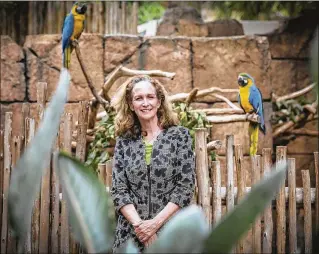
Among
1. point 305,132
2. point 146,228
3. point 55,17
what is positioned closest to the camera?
point 146,228

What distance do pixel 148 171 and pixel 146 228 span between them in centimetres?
20

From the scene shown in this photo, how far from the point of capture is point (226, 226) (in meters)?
0.43

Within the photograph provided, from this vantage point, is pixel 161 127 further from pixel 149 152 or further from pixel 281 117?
pixel 281 117

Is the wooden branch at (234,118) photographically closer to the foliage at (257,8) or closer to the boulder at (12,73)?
the boulder at (12,73)

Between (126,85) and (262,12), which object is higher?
(262,12)

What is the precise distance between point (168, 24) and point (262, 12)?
154 centimetres

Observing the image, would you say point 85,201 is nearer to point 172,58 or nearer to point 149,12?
point 172,58

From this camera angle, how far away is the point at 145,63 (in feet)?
16.4

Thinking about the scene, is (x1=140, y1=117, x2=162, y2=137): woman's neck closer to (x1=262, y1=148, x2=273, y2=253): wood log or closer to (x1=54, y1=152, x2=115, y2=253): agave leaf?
(x1=262, y1=148, x2=273, y2=253): wood log

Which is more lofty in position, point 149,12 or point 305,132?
point 149,12

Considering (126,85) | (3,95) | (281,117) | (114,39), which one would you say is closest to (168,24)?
(114,39)

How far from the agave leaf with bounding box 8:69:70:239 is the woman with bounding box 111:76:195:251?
1.74m

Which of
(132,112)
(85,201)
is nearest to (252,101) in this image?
(132,112)

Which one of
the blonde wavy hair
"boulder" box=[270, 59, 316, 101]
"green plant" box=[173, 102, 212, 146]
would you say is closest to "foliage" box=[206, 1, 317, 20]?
"boulder" box=[270, 59, 316, 101]
